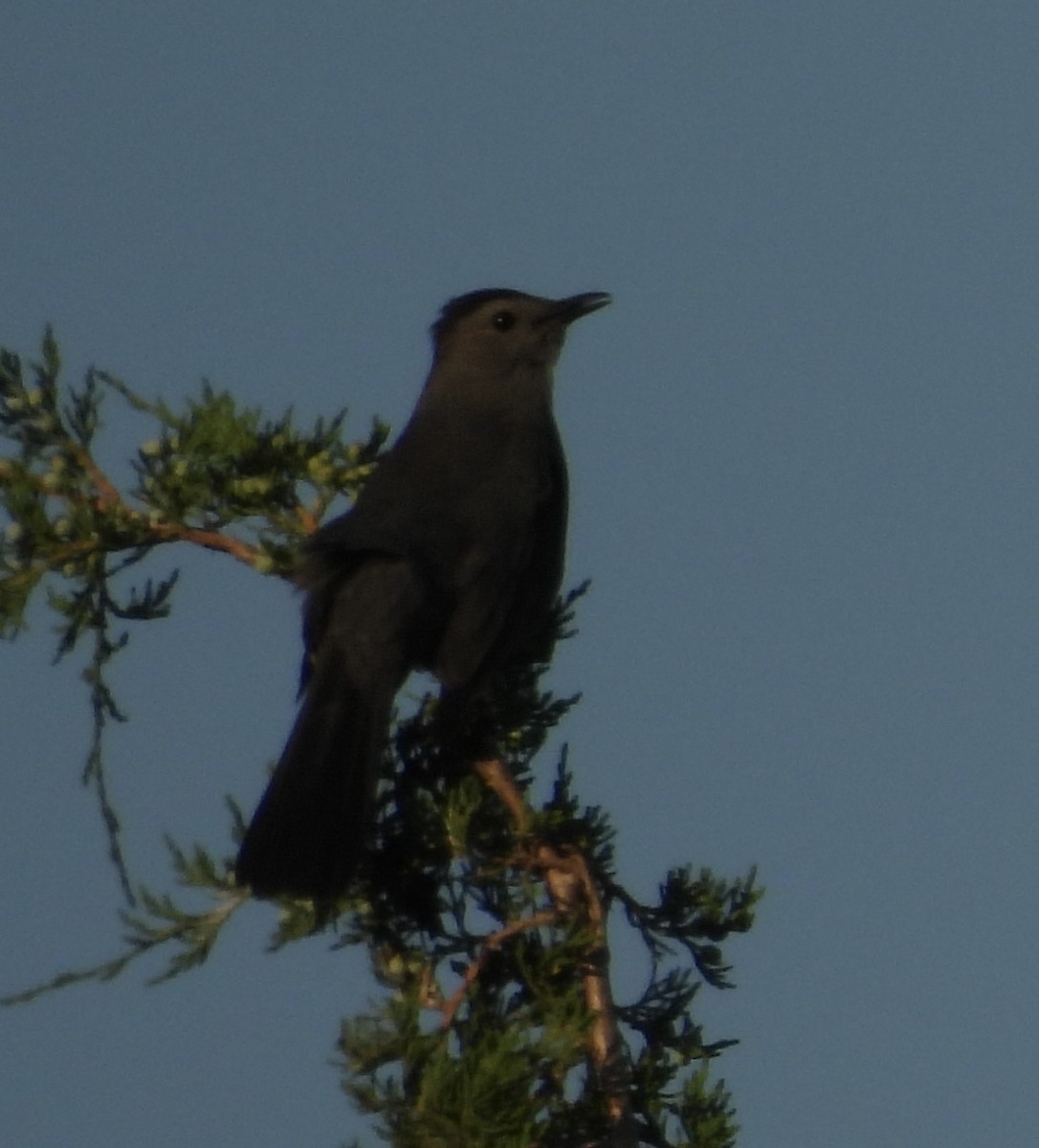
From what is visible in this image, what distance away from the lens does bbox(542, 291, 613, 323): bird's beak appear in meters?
6.85

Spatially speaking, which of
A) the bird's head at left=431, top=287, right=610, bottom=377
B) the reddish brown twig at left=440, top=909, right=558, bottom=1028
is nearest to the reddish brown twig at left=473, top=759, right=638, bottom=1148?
the reddish brown twig at left=440, top=909, right=558, bottom=1028

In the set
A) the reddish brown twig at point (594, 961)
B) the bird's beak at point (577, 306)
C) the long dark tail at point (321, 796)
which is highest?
the bird's beak at point (577, 306)

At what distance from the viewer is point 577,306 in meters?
6.86

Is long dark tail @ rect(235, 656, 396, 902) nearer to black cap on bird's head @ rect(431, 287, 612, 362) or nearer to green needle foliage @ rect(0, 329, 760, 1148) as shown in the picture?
green needle foliage @ rect(0, 329, 760, 1148)

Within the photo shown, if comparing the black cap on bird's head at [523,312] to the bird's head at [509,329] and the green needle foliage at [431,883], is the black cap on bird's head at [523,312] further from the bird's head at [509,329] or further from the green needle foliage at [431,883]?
the green needle foliage at [431,883]

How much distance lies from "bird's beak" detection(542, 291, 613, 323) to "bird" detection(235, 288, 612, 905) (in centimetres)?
63

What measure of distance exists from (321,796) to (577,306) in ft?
9.61

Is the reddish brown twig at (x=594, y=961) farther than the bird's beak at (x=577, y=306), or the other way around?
the bird's beak at (x=577, y=306)

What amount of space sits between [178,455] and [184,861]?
945 mm

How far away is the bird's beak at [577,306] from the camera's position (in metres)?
6.85

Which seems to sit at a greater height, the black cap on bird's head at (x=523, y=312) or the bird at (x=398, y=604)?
the black cap on bird's head at (x=523, y=312)

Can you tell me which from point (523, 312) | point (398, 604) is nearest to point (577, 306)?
point (523, 312)

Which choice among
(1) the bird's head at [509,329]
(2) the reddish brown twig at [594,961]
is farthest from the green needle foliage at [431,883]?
(1) the bird's head at [509,329]

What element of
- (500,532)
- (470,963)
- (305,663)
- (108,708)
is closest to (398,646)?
(305,663)
